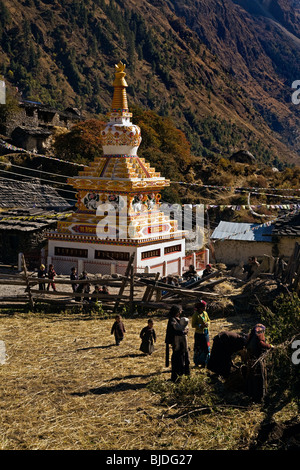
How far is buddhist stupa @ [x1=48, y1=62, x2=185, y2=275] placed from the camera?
25.1 metres

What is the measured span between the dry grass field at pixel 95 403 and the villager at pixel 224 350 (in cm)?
33


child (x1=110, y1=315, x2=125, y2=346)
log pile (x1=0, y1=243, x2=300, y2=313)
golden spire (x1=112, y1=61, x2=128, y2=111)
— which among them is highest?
golden spire (x1=112, y1=61, x2=128, y2=111)

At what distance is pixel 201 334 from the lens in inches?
527

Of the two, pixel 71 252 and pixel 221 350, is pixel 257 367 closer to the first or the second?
pixel 221 350

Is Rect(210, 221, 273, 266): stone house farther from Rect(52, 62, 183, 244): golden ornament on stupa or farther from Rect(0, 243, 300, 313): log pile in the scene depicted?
Rect(0, 243, 300, 313): log pile

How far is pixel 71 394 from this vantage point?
12211mm

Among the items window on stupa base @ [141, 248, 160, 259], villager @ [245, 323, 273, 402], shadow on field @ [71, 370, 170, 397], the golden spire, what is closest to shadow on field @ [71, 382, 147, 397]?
shadow on field @ [71, 370, 170, 397]

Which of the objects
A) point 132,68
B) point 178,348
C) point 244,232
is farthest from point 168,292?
point 132,68

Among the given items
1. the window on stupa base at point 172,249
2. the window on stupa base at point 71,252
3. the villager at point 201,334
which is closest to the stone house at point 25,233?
the window on stupa base at point 71,252

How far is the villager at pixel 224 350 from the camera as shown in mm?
12562

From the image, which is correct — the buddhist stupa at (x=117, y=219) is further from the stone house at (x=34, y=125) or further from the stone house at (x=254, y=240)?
the stone house at (x=34, y=125)

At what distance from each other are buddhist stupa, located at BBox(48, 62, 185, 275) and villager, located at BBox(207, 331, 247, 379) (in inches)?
467
